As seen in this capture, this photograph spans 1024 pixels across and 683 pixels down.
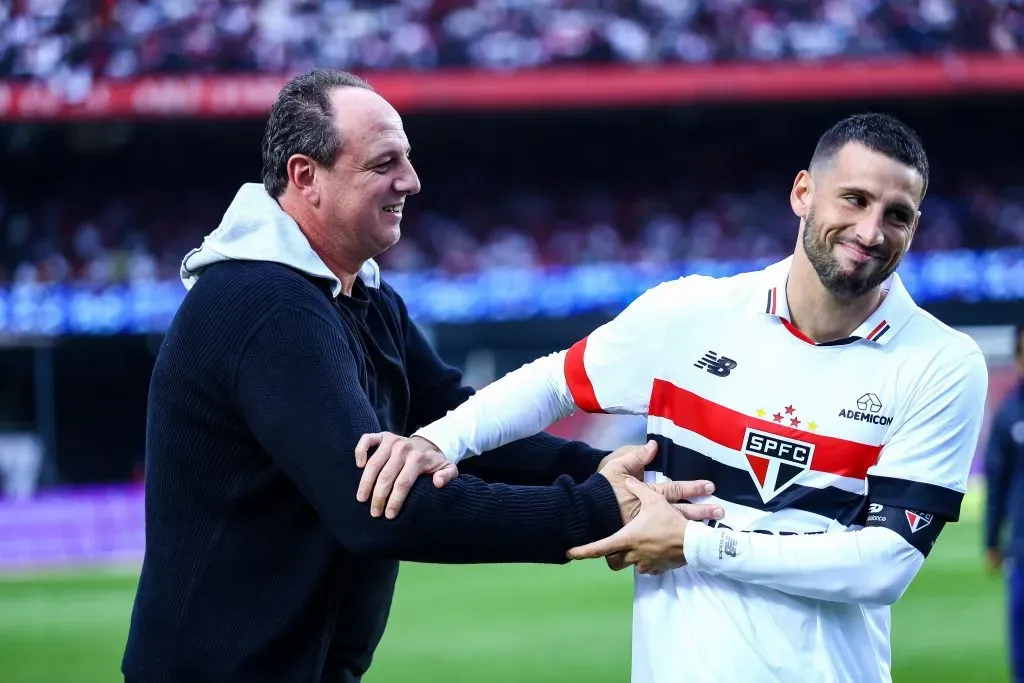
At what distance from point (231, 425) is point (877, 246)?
59.1 inches

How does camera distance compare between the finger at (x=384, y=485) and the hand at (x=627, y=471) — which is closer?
the finger at (x=384, y=485)

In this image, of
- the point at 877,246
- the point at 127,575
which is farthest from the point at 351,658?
the point at 127,575

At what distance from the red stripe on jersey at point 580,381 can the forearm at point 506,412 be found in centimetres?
3

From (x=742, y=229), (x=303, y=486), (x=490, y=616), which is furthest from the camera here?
(x=742, y=229)

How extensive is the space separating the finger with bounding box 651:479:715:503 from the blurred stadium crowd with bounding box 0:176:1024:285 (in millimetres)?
18024

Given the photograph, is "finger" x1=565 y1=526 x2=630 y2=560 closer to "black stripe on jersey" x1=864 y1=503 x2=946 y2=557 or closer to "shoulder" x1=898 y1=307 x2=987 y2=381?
"black stripe on jersey" x1=864 y1=503 x2=946 y2=557

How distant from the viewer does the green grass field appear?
9.05 metres

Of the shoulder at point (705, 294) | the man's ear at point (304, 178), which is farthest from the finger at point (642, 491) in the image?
the man's ear at point (304, 178)

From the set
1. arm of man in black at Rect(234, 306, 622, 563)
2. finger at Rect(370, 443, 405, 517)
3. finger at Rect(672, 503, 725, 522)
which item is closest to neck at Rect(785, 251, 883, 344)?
finger at Rect(672, 503, 725, 522)

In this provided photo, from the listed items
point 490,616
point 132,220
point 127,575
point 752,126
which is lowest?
point 127,575

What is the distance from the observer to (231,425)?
9.06 ft

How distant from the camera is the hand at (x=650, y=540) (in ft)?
9.17

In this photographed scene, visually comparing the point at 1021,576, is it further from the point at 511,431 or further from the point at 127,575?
the point at 127,575

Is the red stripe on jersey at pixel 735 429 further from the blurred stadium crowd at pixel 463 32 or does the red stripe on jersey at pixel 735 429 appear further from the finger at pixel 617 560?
the blurred stadium crowd at pixel 463 32
